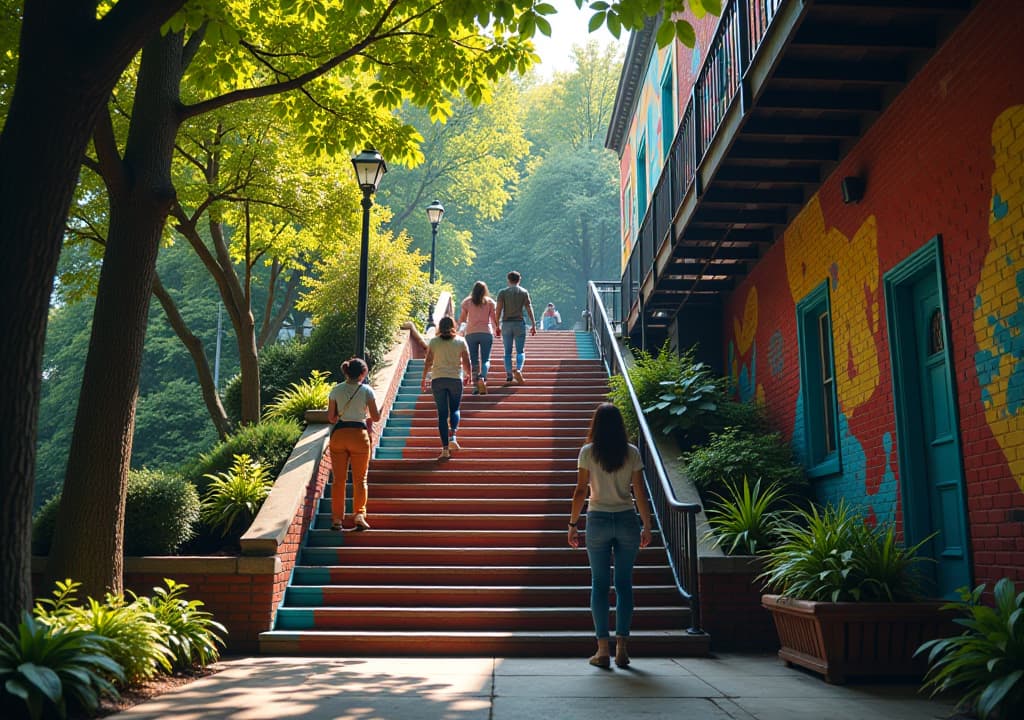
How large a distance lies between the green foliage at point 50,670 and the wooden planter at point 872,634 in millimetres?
4505

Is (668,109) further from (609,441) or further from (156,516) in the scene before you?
(156,516)

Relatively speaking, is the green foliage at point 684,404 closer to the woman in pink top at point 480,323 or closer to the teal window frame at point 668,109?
the woman in pink top at point 480,323

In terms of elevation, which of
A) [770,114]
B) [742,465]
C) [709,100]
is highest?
[709,100]

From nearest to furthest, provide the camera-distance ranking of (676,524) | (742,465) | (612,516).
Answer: (612,516), (676,524), (742,465)

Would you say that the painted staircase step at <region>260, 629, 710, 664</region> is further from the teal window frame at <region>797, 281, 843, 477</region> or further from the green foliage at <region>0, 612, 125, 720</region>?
the teal window frame at <region>797, 281, 843, 477</region>

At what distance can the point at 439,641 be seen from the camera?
7.52m

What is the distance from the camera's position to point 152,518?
820 cm

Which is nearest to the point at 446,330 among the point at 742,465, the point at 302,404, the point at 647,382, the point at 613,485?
the point at 302,404

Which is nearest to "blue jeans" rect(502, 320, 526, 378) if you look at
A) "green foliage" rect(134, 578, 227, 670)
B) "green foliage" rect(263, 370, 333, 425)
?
"green foliage" rect(263, 370, 333, 425)

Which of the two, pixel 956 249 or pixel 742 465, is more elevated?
pixel 956 249

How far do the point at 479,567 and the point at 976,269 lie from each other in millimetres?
5232

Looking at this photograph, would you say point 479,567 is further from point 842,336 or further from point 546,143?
point 546,143

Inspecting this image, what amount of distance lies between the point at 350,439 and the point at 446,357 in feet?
7.83

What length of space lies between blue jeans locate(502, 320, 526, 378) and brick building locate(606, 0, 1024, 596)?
10.8ft
